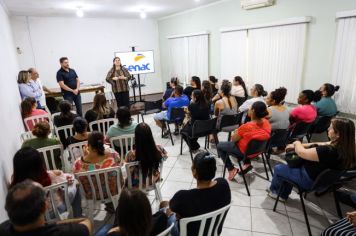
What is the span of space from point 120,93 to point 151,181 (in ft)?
12.7

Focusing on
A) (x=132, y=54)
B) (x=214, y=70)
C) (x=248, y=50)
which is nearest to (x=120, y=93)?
(x=132, y=54)

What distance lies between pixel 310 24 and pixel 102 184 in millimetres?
3738

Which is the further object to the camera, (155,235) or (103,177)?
(103,177)

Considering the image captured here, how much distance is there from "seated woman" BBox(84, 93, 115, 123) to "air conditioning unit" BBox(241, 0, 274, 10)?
10.5 feet

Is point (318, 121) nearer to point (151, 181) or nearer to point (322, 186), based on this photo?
point (322, 186)

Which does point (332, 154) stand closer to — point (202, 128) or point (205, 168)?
point (205, 168)

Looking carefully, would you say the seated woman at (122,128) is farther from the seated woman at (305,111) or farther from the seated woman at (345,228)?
the seated woman at (305,111)

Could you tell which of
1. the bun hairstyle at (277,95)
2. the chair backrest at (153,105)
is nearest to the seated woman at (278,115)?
the bun hairstyle at (277,95)

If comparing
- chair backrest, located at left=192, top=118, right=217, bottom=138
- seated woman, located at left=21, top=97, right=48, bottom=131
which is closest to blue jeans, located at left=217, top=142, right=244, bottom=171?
chair backrest, located at left=192, top=118, right=217, bottom=138

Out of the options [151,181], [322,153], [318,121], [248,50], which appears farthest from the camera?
[248,50]

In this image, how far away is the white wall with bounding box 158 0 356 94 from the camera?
11.5 feet

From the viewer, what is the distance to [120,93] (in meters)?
5.81

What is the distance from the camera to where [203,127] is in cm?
349

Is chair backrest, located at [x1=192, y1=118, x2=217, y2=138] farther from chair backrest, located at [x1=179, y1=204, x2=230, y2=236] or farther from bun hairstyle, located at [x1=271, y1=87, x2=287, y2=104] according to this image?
chair backrest, located at [x1=179, y1=204, x2=230, y2=236]
